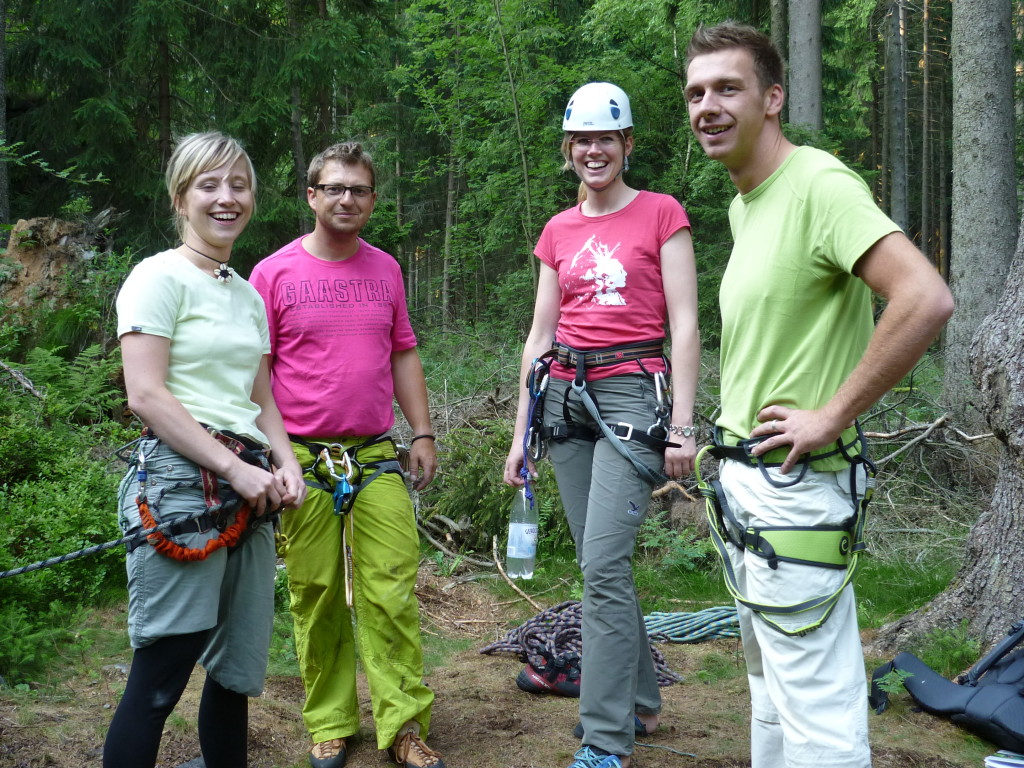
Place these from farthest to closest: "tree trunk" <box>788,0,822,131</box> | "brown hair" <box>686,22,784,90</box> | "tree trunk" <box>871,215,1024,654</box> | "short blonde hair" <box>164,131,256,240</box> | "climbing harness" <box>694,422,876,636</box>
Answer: "tree trunk" <box>788,0,822,131</box>, "tree trunk" <box>871,215,1024,654</box>, "short blonde hair" <box>164,131,256,240</box>, "brown hair" <box>686,22,784,90</box>, "climbing harness" <box>694,422,876,636</box>

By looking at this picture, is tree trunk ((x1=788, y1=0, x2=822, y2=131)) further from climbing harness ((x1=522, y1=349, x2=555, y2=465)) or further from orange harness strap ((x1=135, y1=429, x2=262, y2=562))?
orange harness strap ((x1=135, y1=429, x2=262, y2=562))

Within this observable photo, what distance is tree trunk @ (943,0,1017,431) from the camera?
24.0ft

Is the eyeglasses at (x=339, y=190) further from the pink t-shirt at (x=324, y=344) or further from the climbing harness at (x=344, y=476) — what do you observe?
the climbing harness at (x=344, y=476)

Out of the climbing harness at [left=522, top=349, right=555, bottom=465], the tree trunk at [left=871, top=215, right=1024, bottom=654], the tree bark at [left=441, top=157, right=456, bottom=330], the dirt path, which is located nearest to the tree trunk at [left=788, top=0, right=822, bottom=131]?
the tree trunk at [left=871, top=215, right=1024, bottom=654]

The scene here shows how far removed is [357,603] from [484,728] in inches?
33.8

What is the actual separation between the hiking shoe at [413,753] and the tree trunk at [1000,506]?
2.49m

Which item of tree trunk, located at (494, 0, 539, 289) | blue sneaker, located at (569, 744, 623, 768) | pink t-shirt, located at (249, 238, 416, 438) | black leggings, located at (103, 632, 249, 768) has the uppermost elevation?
tree trunk, located at (494, 0, 539, 289)

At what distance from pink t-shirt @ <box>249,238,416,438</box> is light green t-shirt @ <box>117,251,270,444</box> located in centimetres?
74

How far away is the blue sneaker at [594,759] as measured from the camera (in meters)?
3.18

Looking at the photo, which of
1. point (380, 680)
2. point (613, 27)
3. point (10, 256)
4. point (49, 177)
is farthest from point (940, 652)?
point (49, 177)

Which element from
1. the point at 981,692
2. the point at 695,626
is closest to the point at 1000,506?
the point at 981,692

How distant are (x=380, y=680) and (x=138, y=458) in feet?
4.76

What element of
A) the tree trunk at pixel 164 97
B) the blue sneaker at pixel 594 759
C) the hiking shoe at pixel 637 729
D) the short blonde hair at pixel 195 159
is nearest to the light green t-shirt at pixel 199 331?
the short blonde hair at pixel 195 159

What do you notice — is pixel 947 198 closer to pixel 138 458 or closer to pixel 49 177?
pixel 49 177
